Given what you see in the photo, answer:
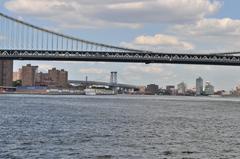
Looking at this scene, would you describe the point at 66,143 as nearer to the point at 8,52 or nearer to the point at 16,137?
the point at 16,137

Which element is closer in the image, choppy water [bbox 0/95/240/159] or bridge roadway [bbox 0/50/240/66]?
choppy water [bbox 0/95/240/159]

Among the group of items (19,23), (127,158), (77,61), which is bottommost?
(127,158)

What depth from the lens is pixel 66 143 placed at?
32.7 metres

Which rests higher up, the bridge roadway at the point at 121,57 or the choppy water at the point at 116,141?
the bridge roadway at the point at 121,57

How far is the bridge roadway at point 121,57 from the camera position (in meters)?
114

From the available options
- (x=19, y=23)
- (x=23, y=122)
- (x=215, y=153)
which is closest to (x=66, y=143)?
(x=215, y=153)

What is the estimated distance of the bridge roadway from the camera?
114438mm

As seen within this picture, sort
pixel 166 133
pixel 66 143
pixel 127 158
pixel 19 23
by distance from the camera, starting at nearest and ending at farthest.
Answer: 1. pixel 127 158
2. pixel 66 143
3. pixel 166 133
4. pixel 19 23

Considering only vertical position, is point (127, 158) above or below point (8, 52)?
below

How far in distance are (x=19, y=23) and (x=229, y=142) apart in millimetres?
95308

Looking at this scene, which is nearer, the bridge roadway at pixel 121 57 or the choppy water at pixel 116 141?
the choppy water at pixel 116 141

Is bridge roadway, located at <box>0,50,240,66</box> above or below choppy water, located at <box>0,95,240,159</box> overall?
above

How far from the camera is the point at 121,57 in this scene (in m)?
117

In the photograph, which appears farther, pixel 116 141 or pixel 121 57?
pixel 121 57
